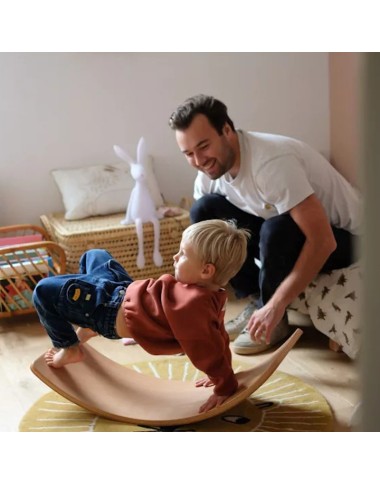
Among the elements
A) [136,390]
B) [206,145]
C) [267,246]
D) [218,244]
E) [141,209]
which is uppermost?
[206,145]

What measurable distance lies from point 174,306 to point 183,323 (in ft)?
0.16

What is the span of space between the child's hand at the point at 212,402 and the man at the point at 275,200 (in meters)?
0.23

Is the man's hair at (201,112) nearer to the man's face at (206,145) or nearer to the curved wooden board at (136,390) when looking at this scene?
the man's face at (206,145)

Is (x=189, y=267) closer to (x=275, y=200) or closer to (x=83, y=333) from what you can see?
(x=83, y=333)

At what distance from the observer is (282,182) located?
2.15 m

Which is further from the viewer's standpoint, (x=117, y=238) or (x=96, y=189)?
(x=96, y=189)

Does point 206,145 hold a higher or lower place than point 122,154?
higher

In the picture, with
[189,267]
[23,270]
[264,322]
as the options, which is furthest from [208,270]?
[23,270]

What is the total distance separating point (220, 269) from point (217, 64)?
1911 millimetres

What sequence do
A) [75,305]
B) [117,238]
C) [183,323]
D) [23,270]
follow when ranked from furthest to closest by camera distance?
[117,238] < [23,270] < [75,305] < [183,323]

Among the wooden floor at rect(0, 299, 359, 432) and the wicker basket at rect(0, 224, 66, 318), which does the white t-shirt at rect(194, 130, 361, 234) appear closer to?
the wooden floor at rect(0, 299, 359, 432)

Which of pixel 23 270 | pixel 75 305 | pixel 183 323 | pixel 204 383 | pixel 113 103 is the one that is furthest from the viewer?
pixel 113 103

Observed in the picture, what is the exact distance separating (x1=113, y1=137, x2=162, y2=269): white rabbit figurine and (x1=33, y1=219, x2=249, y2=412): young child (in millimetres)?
1089

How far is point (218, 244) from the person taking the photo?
176cm
